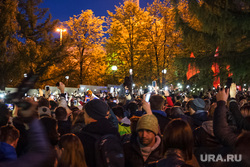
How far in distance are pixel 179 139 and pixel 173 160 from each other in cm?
27

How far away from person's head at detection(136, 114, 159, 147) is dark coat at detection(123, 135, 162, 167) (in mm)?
107

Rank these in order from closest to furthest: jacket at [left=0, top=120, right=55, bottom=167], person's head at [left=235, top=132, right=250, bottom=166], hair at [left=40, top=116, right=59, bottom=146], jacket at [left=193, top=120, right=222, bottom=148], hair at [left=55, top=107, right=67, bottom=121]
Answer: jacket at [left=0, top=120, right=55, bottom=167], person's head at [left=235, top=132, right=250, bottom=166], hair at [left=40, top=116, right=59, bottom=146], jacket at [left=193, top=120, right=222, bottom=148], hair at [left=55, top=107, right=67, bottom=121]

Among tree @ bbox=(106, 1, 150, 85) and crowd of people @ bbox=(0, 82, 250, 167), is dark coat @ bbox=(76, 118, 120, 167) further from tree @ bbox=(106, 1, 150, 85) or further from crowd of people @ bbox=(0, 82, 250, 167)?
tree @ bbox=(106, 1, 150, 85)

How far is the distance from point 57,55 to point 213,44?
2599cm

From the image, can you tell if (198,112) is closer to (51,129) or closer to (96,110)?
(96,110)

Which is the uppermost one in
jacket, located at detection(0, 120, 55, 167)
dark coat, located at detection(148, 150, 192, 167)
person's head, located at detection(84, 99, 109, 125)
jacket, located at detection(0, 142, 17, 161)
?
person's head, located at detection(84, 99, 109, 125)

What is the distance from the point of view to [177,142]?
2873 millimetres

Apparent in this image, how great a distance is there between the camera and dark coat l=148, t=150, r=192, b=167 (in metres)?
2.63

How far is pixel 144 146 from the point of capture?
3.84 metres

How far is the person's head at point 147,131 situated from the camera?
383cm

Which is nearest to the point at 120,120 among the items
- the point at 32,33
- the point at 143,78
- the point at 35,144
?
the point at 35,144

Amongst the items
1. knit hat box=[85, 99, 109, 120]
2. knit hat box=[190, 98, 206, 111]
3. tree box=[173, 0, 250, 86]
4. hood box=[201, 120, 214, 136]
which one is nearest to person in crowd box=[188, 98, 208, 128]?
knit hat box=[190, 98, 206, 111]

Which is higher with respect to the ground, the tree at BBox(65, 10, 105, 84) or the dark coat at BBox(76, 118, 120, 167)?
the tree at BBox(65, 10, 105, 84)

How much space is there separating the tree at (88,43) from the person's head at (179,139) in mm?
42247
